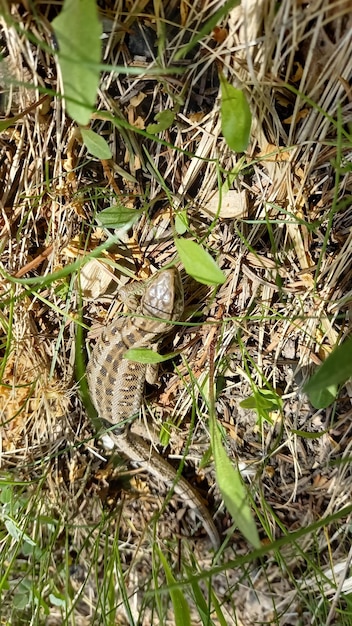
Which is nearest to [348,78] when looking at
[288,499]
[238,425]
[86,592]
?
[238,425]

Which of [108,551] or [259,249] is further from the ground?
[259,249]

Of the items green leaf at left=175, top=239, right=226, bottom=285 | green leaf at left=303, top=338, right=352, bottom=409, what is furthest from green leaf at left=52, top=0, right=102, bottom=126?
green leaf at left=303, top=338, right=352, bottom=409

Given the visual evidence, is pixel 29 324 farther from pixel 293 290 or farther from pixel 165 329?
pixel 293 290

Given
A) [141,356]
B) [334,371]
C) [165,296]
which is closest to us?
→ [334,371]

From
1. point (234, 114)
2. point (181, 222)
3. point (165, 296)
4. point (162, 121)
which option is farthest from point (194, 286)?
point (234, 114)

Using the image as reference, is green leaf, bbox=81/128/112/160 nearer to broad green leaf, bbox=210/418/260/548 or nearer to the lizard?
the lizard

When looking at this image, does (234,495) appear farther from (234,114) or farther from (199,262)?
(234,114)
